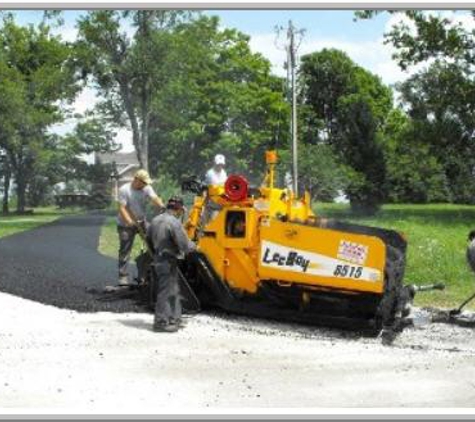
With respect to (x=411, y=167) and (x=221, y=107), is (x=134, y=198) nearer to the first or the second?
(x=221, y=107)

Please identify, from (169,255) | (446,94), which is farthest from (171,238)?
(446,94)

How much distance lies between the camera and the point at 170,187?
11281mm

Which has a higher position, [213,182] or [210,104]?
[210,104]

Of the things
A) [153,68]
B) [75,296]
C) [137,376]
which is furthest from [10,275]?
[137,376]

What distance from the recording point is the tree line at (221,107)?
1141 centimetres

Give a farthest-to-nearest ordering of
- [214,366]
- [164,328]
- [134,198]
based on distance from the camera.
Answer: [134,198]
[164,328]
[214,366]

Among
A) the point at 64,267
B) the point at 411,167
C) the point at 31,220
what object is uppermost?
the point at 411,167

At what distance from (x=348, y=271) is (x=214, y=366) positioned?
178cm

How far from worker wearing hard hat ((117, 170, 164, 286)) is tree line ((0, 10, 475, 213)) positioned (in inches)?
60.4

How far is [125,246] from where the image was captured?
9742 millimetres

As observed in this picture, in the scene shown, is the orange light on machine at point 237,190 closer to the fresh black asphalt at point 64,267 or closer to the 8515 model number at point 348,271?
the 8515 model number at point 348,271

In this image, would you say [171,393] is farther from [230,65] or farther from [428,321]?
[230,65]

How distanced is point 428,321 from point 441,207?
751cm

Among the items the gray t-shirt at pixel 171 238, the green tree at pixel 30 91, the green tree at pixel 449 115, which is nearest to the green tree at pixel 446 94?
the green tree at pixel 449 115
